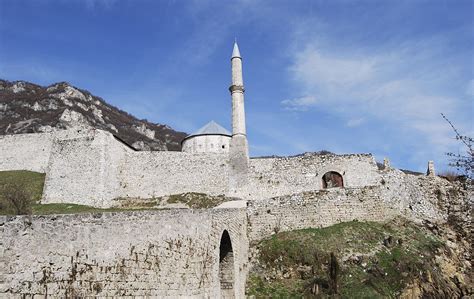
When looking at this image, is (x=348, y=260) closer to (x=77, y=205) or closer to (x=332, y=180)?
(x=332, y=180)

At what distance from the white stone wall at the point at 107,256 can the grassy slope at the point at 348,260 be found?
18.8ft

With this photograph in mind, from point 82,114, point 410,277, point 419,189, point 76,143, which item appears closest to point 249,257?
point 410,277

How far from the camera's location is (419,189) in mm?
27453

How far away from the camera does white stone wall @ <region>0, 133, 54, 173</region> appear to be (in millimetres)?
42250

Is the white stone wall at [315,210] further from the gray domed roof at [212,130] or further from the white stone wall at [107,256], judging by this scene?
the gray domed roof at [212,130]

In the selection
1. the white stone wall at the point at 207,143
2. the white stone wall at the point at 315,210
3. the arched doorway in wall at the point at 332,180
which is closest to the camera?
the white stone wall at the point at 315,210

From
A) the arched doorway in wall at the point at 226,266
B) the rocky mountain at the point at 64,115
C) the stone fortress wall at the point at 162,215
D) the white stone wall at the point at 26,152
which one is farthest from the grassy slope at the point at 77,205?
the rocky mountain at the point at 64,115

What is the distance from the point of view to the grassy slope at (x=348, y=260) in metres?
20.4

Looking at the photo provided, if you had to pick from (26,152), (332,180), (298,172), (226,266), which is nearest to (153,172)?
(298,172)

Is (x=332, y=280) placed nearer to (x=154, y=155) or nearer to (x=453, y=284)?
(x=453, y=284)

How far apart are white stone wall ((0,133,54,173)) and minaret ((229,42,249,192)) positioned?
57.0 ft

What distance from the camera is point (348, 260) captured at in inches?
861

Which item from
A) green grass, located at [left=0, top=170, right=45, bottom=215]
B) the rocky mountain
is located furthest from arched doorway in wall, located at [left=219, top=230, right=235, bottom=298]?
the rocky mountain

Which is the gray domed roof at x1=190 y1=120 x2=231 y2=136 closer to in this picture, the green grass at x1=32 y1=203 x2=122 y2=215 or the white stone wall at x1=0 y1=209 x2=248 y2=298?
the green grass at x1=32 y1=203 x2=122 y2=215
